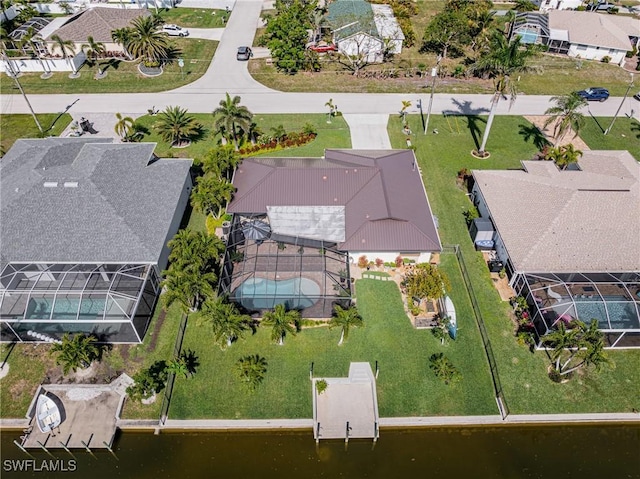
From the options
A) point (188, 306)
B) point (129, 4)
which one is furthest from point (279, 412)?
point (129, 4)

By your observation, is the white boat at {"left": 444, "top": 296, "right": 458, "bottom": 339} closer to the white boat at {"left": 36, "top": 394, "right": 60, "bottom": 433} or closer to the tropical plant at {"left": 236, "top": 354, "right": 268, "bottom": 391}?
the tropical plant at {"left": 236, "top": 354, "right": 268, "bottom": 391}

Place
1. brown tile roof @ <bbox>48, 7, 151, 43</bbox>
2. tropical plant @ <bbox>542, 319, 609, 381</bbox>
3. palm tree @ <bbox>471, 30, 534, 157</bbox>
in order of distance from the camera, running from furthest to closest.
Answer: brown tile roof @ <bbox>48, 7, 151, 43</bbox>
palm tree @ <bbox>471, 30, 534, 157</bbox>
tropical plant @ <bbox>542, 319, 609, 381</bbox>

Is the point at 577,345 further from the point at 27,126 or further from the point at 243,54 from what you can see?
the point at 27,126

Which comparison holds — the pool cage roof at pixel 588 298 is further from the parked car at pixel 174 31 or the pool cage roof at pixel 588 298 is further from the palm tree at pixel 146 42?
the parked car at pixel 174 31

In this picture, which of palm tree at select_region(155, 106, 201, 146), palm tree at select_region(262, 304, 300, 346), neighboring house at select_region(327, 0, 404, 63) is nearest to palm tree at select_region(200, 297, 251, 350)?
palm tree at select_region(262, 304, 300, 346)

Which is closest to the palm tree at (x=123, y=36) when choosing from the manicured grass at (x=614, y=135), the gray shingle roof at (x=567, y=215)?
the gray shingle roof at (x=567, y=215)

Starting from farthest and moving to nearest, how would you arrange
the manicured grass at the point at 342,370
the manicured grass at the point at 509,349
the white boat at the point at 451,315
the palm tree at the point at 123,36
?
the palm tree at the point at 123,36 → the white boat at the point at 451,315 → the manicured grass at the point at 509,349 → the manicured grass at the point at 342,370
